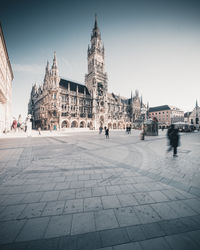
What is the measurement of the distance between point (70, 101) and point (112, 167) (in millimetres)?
44557

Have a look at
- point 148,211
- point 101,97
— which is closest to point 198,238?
point 148,211

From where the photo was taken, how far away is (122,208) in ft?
7.27

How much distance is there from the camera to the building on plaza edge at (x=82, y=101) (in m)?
40.2

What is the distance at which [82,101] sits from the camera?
164ft

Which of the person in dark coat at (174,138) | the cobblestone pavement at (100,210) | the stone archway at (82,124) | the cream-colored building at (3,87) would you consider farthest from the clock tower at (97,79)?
the cobblestone pavement at (100,210)

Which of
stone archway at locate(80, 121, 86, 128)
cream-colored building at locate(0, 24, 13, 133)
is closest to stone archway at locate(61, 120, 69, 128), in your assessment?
stone archway at locate(80, 121, 86, 128)

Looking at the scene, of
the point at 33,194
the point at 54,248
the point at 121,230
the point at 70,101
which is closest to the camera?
the point at 54,248

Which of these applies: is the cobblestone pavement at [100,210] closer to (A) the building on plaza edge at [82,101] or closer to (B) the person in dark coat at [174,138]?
(B) the person in dark coat at [174,138]

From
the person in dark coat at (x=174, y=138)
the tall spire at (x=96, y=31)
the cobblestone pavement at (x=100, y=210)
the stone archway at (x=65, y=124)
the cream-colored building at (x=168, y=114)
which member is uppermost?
the tall spire at (x=96, y=31)

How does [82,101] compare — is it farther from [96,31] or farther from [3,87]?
[96,31]

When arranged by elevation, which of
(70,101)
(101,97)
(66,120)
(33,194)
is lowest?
(33,194)

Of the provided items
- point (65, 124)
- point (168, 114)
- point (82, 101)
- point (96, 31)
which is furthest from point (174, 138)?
point (168, 114)

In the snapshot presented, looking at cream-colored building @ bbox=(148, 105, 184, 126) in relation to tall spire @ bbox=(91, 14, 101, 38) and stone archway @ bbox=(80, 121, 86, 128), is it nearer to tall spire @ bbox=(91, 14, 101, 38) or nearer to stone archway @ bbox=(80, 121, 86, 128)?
stone archway @ bbox=(80, 121, 86, 128)

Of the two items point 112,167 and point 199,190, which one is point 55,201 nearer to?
point 112,167
